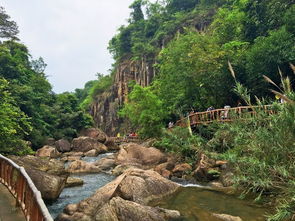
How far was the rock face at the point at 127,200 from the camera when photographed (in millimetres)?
7668

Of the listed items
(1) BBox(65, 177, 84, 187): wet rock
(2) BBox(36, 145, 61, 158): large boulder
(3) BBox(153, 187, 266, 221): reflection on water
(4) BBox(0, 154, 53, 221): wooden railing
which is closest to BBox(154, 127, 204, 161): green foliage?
(3) BBox(153, 187, 266, 221): reflection on water

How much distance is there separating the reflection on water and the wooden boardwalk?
15.4ft

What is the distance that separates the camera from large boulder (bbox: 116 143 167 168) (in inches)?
671

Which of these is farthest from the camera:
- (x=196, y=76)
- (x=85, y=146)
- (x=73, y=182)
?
(x=85, y=146)

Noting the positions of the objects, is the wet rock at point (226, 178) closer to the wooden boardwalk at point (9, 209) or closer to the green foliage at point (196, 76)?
the wooden boardwalk at point (9, 209)

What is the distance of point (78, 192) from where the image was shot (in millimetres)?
11820

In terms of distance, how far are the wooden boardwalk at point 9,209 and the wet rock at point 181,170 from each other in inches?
365

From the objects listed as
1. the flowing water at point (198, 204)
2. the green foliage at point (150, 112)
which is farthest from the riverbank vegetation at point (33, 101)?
the flowing water at point (198, 204)

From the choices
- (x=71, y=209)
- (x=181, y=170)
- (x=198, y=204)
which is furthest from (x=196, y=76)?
(x=71, y=209)

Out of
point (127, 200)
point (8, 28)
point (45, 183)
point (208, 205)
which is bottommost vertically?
point (208, 205)

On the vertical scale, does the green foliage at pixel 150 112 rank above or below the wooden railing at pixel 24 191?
above

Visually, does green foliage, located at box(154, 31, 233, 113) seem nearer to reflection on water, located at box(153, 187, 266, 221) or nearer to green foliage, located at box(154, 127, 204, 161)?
green foliage, located at box(154, 127, 204, 161)

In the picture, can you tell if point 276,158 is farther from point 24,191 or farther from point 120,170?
point 120,170

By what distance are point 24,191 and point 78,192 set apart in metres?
6.61
